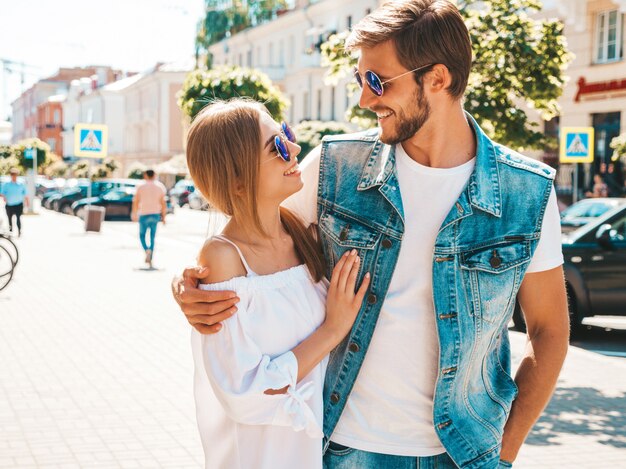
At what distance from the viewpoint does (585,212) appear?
610 inches

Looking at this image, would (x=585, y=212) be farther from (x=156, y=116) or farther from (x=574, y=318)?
(x=156, y=116)

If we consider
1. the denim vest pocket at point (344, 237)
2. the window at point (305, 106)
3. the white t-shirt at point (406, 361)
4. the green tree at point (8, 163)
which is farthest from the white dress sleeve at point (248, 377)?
the green tree at point (8, 163)

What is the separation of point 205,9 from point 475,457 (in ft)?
200

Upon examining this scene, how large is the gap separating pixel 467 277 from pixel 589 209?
46.0 feet

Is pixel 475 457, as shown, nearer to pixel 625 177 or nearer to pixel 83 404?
pixel 83 404

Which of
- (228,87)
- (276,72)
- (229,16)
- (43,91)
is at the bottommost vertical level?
(228,87)

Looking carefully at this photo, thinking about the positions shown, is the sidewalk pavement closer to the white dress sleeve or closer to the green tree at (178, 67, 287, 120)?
the white dress sleeve

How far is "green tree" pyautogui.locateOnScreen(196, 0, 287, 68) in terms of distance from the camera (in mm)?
60656

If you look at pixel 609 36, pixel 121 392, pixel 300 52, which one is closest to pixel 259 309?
pixel 121 392

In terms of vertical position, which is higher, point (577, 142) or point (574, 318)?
point (577, 142)

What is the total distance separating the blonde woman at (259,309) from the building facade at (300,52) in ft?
142

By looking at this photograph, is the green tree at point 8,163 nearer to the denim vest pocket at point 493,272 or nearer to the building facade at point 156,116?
the building facade at point 156,116

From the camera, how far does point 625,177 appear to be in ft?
81.7

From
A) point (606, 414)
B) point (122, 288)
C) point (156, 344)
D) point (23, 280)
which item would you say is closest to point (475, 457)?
point (606, 414)
